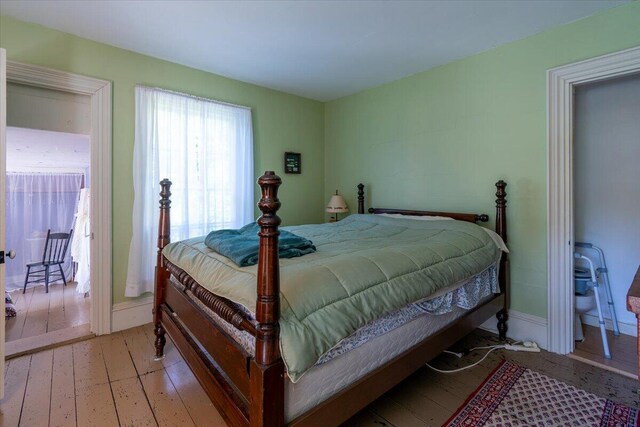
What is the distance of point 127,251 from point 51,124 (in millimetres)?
1218

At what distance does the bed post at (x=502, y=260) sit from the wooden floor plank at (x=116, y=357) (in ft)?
9.46

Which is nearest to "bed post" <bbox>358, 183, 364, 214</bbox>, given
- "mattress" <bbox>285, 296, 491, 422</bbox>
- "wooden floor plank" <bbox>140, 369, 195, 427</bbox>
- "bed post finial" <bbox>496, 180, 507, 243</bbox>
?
"bed post finial" <bbox>496, 180, 507, 243</bbox>

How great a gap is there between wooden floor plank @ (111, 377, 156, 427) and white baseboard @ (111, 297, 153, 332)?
902mm

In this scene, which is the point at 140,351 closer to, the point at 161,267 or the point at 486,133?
the point at 161,267

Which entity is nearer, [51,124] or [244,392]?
[244,392]

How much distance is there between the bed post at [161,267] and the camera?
2162 mm

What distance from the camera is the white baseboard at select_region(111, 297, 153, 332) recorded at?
8.90ft

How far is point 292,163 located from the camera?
394 centimetres

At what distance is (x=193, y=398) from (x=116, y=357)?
0.90m

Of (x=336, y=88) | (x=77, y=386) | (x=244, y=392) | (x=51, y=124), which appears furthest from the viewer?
(x=336, y=88)

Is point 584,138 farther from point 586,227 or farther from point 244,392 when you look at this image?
point 244,392

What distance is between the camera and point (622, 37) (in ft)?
6.92

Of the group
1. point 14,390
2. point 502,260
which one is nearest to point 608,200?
point 502,260

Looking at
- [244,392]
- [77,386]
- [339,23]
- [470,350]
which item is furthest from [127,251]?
[470,350]
